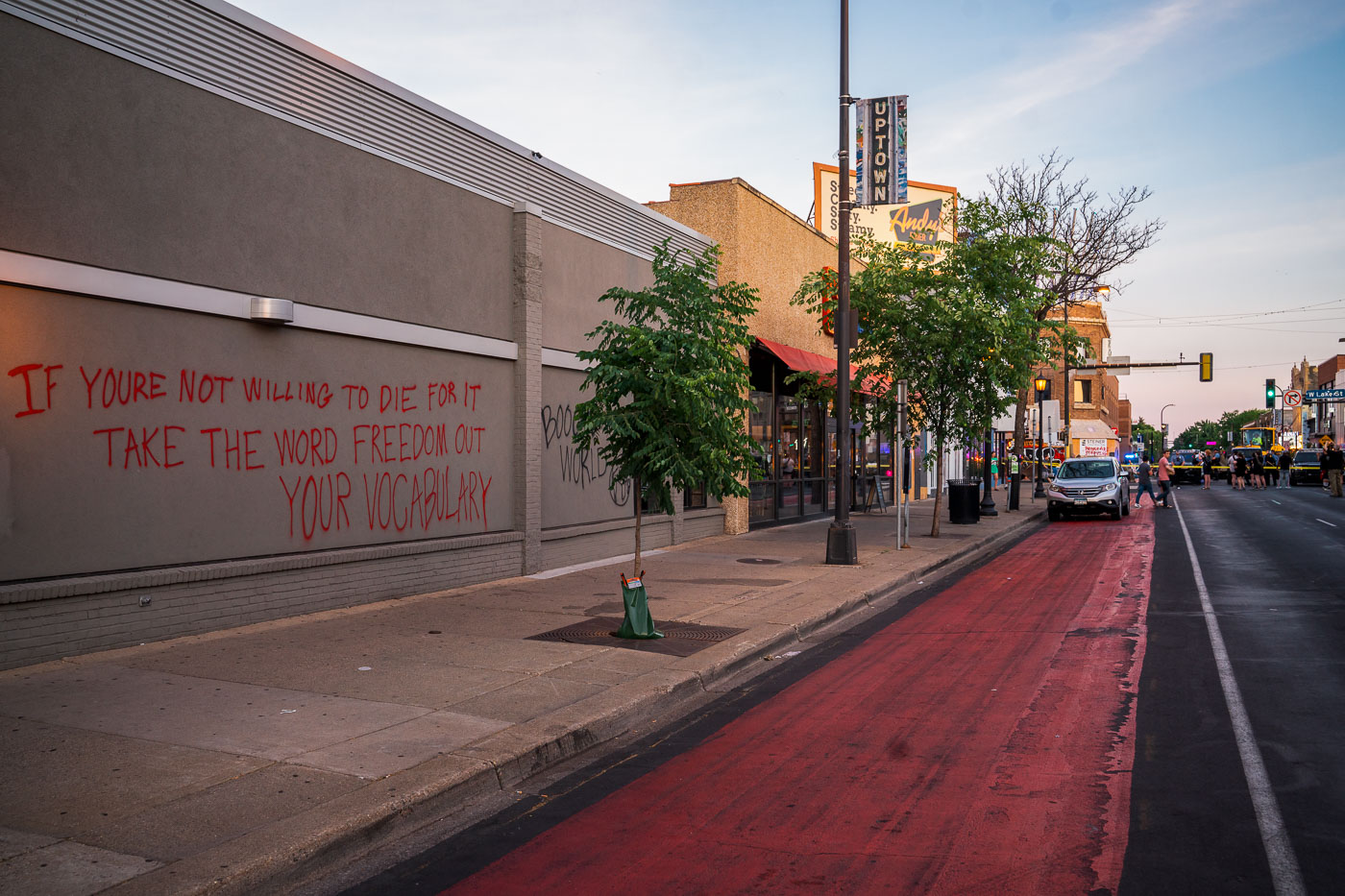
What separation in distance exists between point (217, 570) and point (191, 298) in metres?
2.51

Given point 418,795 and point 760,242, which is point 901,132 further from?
point 418,795

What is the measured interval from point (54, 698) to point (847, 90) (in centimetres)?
1348

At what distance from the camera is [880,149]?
58.1 ft

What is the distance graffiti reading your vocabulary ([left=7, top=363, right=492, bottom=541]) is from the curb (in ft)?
15.1

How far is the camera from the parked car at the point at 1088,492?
2758 centimetres

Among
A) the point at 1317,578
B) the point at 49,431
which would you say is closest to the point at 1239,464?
the point at 1317,578

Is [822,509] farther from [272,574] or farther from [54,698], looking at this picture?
[54,698]

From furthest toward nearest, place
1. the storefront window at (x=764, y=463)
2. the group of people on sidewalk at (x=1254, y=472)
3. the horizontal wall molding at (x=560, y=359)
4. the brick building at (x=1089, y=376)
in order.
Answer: the brick building at (x=1089, y=376) < the group of people on sidewalk at (x=1254, y=472) < the storefront window at (x=764, y=463) < the horizontal wall molding at (x=560, y=359)

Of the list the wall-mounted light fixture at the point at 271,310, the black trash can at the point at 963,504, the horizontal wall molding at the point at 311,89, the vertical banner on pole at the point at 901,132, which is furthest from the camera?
the black trash can at the point at 963,504

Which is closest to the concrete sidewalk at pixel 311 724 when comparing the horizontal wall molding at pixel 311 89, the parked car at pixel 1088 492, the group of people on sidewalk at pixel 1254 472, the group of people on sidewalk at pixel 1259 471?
the horizontal wall molding at pixel 311 89

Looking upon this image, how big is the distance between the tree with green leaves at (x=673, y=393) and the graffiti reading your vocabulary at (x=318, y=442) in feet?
8.96

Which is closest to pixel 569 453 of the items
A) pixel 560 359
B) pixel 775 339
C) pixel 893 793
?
pixel 560 359

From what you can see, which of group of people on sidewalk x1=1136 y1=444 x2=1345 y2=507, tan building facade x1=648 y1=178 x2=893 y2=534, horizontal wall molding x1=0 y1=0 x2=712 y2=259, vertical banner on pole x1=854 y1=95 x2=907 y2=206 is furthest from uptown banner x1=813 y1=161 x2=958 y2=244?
horizontal wall molding x1=0 y1=0 x2=712 y2=259

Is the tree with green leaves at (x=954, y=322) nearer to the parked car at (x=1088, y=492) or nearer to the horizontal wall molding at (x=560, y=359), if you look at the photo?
the parked car at (x=1088, y=492)
